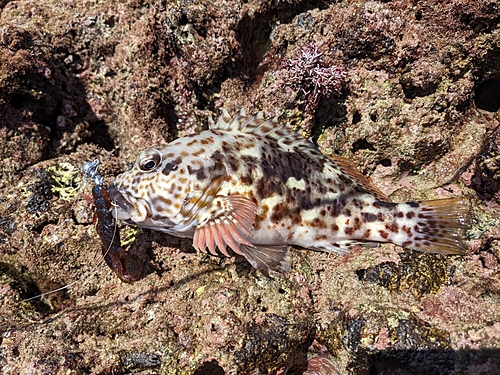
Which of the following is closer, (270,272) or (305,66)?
(270,272)

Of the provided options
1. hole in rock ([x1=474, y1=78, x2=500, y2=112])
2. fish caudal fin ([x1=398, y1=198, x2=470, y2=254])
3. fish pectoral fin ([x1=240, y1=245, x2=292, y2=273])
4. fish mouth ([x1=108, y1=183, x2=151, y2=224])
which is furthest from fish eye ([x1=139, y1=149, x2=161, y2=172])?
hole in rock ([x1=474, y1=78, x2=500, y2=112])

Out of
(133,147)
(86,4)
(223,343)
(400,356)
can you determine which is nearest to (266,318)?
(223,343)

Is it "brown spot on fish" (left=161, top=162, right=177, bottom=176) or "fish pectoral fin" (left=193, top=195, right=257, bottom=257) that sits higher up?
"brown spot on fish" (left=161, top=162, right=177, bottom=176)

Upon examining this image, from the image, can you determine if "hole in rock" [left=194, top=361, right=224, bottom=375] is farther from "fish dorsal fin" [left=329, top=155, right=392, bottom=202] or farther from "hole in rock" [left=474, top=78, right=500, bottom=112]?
"hole in rock" [left=474, top=78, right=500, bottom=112]

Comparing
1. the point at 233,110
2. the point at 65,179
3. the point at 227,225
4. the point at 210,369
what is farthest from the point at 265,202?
the point at 65,179

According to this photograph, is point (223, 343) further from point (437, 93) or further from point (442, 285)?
point (437, 93)

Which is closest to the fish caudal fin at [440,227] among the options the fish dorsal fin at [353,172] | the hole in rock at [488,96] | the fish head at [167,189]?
the fish dorsal fin at [353,172]

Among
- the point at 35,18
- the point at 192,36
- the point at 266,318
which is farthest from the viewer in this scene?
the point at 35,18

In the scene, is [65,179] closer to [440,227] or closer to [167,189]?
[167,189]
